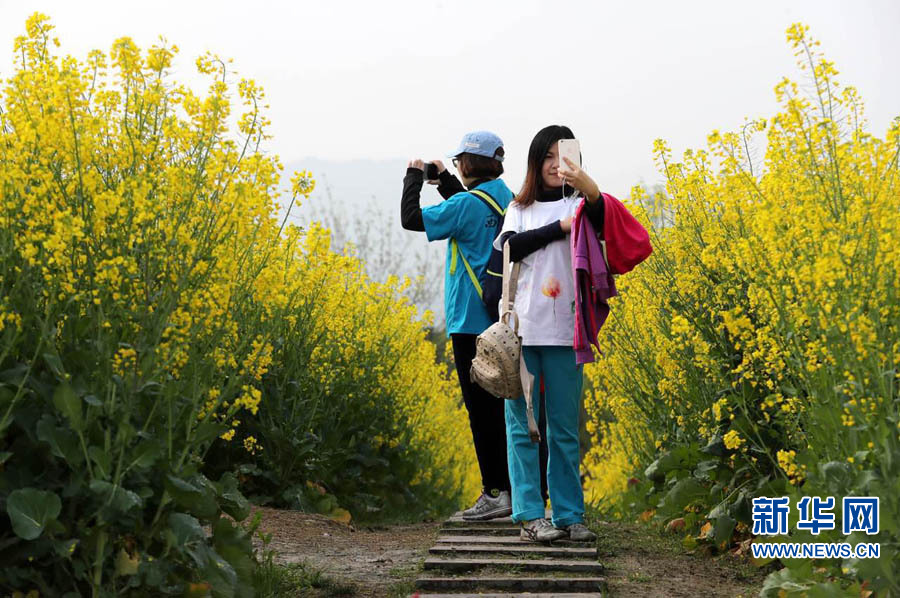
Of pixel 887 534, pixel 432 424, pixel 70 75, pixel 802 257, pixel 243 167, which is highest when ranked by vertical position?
pixel 70 75

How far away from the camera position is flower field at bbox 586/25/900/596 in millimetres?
2934

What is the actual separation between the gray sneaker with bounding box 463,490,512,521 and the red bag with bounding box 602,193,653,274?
1684 millimetres

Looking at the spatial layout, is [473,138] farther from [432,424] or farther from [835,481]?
[432,424]

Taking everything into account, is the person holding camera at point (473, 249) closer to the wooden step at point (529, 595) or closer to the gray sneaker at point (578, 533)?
the gray sneaker at point (578, 533)

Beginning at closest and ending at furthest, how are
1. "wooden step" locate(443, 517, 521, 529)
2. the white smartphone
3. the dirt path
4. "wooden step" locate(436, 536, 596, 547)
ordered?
1. the dirt path
2. the white smartphone
3. "wooden step" locate(436, 536, 596, 547)
4. "wooden step" locate(443, 517, 521, 529)

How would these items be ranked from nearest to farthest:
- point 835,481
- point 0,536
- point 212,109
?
point 0,536, point 835,481, point 212,109

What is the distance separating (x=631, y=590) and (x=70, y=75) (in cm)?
290

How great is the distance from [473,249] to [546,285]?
3.23 ft

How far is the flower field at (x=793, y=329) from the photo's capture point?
2934mm

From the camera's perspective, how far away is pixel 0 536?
2.85 meters

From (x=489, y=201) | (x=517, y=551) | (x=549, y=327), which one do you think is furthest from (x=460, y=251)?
(x=517, y=551)

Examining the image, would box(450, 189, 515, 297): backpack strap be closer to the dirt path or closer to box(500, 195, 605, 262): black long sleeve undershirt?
box(500, 195, 605, 262): black long sleeve undershirt

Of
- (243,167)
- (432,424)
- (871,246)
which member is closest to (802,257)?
(871,246)

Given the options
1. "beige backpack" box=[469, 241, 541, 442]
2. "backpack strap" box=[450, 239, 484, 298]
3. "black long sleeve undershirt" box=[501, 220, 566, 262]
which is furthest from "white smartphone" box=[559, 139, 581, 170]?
"backpack strap" box=[450, 239, 484, 298]
